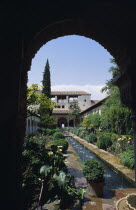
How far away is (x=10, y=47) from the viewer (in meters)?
2.04

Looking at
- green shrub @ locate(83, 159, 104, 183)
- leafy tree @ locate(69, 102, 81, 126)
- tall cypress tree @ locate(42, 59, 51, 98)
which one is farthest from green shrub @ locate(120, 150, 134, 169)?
leafy tree @ locate(69, 102, 81, 126)

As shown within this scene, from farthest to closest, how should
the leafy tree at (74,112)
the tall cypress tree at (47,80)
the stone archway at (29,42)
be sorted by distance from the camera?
the leafy tree at (74,112) < the tall cypress tree at (47,80) < the stone archway at (29,42)

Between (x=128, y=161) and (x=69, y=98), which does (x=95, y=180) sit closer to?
(x=128, y=161)

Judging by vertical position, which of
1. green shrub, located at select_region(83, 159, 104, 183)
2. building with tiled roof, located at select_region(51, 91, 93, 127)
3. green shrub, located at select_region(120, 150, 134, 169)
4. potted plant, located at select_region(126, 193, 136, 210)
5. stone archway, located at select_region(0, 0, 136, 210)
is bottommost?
green shrub, located at select_region(120, 150, 134, 169)

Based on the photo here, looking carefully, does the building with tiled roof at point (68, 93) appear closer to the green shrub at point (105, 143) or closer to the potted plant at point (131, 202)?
the green shrub at point (105, 143)

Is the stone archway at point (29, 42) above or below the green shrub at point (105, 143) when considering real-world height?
above

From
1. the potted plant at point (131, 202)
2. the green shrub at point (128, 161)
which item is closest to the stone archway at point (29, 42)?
the potted plant at point (131, 202)

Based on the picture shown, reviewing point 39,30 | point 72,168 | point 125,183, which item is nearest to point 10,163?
point 39,30

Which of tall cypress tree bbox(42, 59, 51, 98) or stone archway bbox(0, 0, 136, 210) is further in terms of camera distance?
tall cypress tree bbox(42, 59, 51, 98)

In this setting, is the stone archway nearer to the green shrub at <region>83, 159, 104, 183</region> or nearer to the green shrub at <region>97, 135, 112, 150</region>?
the green shrub at <region>83, 159, 104, 183</region>

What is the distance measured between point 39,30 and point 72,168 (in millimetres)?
6012

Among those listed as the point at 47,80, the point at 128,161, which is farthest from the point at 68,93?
the point at 128,161

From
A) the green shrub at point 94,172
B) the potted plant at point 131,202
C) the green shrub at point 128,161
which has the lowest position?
the green shrub at point 128,161

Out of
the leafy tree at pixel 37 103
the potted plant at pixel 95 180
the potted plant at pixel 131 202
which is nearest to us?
the potted plant at pixel 131 202
